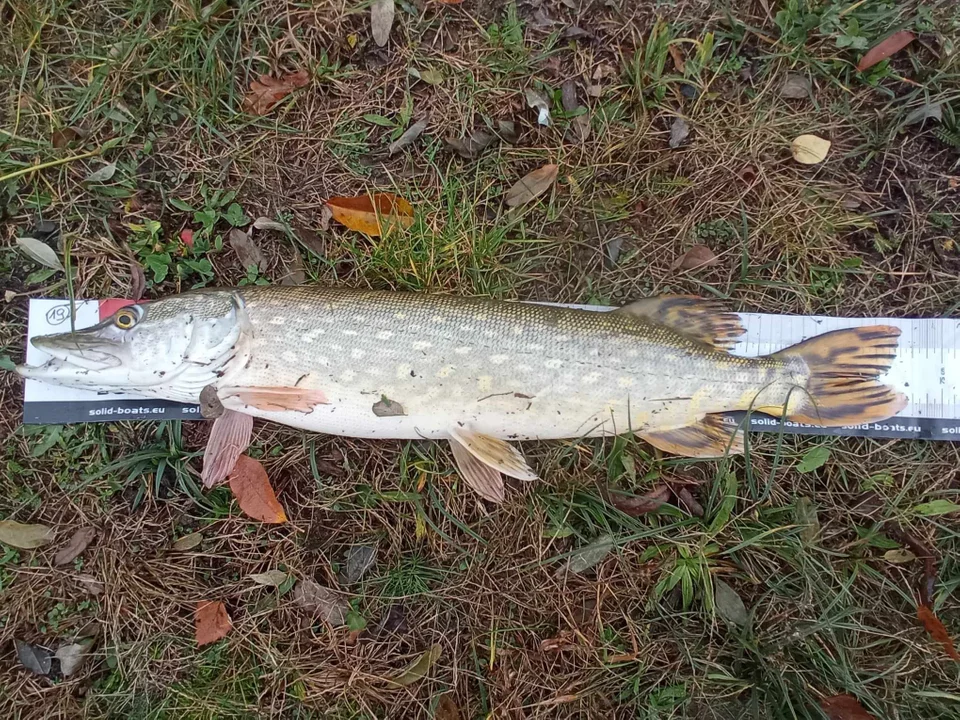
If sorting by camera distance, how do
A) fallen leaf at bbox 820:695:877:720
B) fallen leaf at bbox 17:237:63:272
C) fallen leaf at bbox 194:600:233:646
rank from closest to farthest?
fallen leaf at bbox 820:695:877:720
fallen leaf at bbox 194:600:233:646
fallen leaf at bbox 17:237:63:272

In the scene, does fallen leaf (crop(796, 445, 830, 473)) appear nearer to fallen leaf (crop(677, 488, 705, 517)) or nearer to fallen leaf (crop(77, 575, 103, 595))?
fallen leaf (crop(677, 488, 705, 517))

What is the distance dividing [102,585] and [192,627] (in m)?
0.40

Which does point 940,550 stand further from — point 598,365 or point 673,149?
point 673,149

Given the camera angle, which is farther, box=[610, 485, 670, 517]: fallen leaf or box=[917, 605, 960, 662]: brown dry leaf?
box=[610, 485, 670, 517]: fallen leaf

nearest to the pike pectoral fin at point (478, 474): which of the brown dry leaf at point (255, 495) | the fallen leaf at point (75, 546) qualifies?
the brown dry leaf at point (255, 495)

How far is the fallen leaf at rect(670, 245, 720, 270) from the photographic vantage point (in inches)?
90.5

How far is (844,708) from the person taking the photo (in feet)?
6.39

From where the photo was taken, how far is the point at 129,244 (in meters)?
2.29

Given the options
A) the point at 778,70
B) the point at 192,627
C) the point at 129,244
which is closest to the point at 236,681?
the point at 192,627

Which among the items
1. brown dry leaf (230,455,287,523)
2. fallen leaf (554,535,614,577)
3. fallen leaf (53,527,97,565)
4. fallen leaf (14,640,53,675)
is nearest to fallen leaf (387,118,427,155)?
brown dry leaf (230,455,287,523)

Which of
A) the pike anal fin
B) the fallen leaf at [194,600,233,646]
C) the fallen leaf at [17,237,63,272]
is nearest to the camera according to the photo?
the pike anal fin

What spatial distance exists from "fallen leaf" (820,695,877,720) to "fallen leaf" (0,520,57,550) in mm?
2986

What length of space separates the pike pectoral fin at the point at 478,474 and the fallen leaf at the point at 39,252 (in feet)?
5.91

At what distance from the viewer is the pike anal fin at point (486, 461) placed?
2041mm
